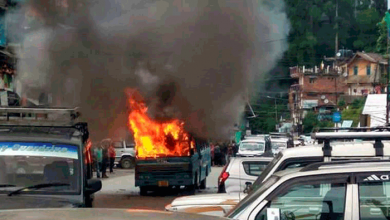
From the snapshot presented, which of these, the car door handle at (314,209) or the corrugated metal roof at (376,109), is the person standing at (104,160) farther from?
the car door handle at (314,209)

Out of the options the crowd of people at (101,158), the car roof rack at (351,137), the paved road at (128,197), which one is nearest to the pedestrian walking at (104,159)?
the crowd of people at (101,158)

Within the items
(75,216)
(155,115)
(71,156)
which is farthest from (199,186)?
(75,216)

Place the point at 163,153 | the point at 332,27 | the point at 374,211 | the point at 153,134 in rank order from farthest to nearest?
1. the point at 332,27
2. the point at 153,134
3. the point at 163,153
4. the point at 374,211

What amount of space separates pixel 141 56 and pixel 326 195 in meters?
21.8

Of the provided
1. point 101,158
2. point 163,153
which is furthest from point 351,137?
point 101,158

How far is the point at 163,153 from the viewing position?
2327cm

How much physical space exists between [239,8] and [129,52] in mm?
4238

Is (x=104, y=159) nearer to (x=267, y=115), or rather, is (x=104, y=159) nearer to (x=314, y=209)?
(x=314, y=209)

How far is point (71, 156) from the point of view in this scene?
8.97m

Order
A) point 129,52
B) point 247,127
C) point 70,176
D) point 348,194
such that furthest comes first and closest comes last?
point 247,127 → point 129,52 → point 70,176 → point 348,194

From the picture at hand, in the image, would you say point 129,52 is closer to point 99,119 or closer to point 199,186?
point 99,119

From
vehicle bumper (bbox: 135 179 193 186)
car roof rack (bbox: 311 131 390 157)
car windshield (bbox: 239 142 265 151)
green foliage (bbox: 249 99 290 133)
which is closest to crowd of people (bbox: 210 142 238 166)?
car windshield (bbox: 239 142 265 151)

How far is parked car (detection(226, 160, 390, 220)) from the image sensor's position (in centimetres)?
512

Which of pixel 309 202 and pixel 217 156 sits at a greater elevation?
pixel 309 202
